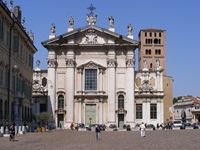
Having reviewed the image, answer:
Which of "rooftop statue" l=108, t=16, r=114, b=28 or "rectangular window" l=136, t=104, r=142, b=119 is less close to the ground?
"rooftop statue" l=108, t=16, r=114, b=28

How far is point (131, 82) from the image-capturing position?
69.4 metres

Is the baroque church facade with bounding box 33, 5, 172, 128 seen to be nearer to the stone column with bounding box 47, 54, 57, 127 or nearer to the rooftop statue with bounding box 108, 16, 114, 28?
the stone column with bounding box 47, 54, 57, 127

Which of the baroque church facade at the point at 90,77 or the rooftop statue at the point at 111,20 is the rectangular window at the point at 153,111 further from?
the rooftop statue at the point at 111,20

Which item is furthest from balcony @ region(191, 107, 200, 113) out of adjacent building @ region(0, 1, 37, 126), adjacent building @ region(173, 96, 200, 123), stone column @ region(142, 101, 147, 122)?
adjacent building @ region(0, 1, 37, 126)

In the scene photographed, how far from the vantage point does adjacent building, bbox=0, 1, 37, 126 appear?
3891 cm

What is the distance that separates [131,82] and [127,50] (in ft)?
16.8

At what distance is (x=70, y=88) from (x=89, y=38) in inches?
332

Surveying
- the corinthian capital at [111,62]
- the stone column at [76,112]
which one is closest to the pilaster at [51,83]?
the stone column at [76,112]

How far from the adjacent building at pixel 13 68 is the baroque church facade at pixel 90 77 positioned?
568 inches

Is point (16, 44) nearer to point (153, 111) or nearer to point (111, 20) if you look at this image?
point (111, 20)

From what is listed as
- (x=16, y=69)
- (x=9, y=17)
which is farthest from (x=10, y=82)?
(x=9, y=17)

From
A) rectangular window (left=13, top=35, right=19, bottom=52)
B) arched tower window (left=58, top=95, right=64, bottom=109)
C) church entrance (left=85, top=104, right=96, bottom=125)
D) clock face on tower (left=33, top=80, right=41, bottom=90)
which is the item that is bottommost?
church entrance (left=85, top=104, right=96, bottom=125)

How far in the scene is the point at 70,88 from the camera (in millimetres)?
68938

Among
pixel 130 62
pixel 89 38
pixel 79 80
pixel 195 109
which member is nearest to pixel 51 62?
pixel 79 80
